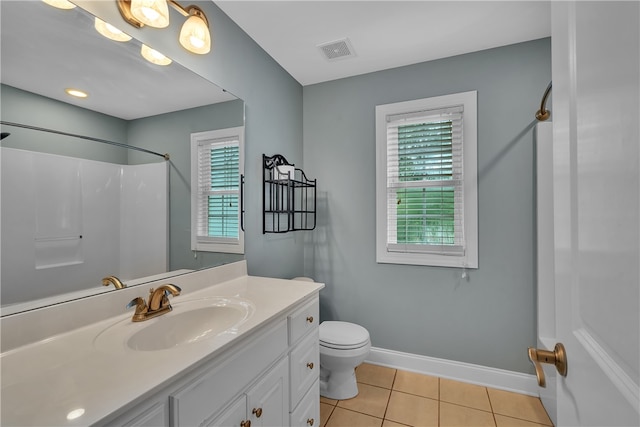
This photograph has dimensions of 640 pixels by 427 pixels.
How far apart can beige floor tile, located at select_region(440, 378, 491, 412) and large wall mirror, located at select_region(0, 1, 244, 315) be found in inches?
73.3

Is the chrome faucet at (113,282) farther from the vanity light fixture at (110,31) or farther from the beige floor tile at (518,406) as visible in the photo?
the beige floor tile at (518,406)

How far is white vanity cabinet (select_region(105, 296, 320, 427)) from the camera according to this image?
741 mm

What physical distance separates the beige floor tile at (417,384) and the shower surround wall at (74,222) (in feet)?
5.87

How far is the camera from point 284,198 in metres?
2.30

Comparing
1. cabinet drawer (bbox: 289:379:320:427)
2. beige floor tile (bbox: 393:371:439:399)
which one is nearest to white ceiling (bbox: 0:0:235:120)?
cabinet drawer (bbox: 289:379:320:427)

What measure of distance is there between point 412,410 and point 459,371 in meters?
0.54

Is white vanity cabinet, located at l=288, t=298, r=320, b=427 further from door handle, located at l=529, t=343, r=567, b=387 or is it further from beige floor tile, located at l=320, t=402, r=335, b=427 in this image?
door handle, located at l=529, t=343, r=567, b=387

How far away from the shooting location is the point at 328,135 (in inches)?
99.5

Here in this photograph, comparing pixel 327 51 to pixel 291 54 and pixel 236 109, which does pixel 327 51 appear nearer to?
pixel 291 54

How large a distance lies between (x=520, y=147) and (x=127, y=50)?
232cm

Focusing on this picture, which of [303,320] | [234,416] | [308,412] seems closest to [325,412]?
[308,412]

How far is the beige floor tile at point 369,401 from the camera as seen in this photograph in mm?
1827

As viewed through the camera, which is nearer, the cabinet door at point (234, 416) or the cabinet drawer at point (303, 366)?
the cabinet door at point (234, 416)

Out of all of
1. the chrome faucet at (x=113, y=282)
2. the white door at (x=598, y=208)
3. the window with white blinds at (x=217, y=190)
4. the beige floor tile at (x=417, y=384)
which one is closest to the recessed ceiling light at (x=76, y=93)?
the window with white blinds at (x=217, y=190)
